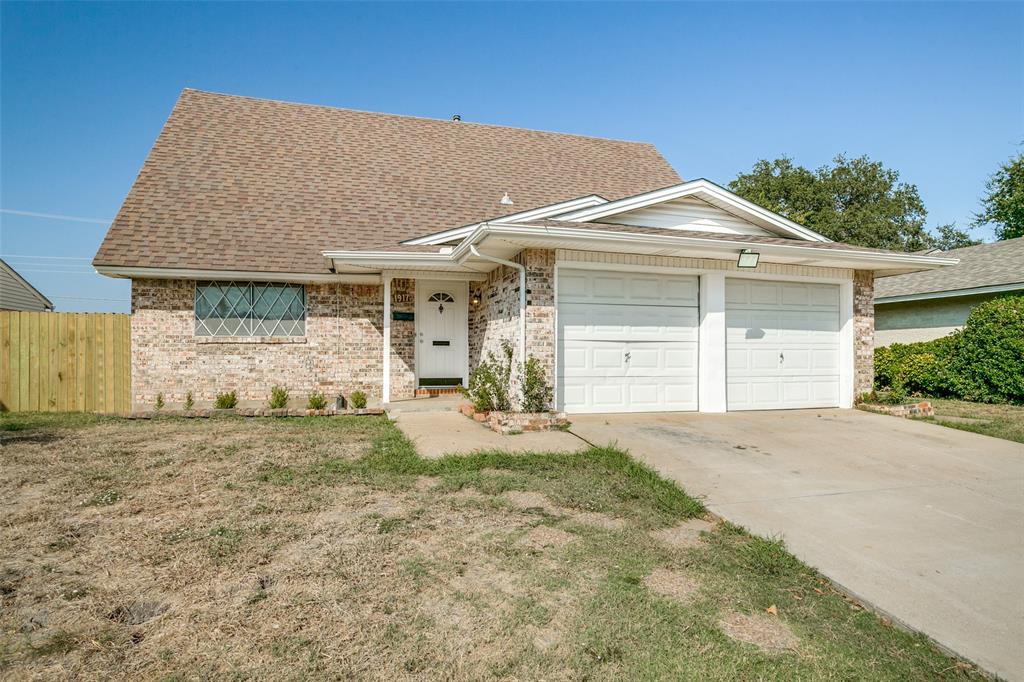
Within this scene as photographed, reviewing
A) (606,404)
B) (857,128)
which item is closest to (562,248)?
(606,404)

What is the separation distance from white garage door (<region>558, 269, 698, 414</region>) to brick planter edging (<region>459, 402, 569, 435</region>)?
0.94 meters

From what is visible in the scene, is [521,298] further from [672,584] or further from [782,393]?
[672,584]

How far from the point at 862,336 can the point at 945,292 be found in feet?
21.7

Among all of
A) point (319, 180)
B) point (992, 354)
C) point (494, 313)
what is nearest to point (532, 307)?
point (494, 313)

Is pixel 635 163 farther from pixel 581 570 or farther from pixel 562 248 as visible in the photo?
pixel 581 570

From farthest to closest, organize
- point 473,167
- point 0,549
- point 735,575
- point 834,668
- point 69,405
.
Result: point 473,167 → point 69,405 → point 0,549 → point 735,575 → point 834,668

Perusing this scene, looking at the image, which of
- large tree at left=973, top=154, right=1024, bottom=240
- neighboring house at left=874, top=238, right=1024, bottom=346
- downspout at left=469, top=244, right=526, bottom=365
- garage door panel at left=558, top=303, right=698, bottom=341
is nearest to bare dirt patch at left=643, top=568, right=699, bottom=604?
downspout at left=469, top=244, right=526, bottom=365

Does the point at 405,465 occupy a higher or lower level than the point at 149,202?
lower

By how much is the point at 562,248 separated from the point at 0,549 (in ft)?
22.4

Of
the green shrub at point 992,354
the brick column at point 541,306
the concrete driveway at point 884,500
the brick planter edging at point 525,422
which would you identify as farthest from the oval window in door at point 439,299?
the green shrub at point 992,354

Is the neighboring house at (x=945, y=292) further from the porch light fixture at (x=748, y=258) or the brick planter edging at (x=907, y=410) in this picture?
the porch light fixture at (x=748, y=258)

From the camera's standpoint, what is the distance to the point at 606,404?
8.87 meters

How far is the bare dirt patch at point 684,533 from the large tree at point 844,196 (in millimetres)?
36253

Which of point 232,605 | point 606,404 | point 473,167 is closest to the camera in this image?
point 232,605
